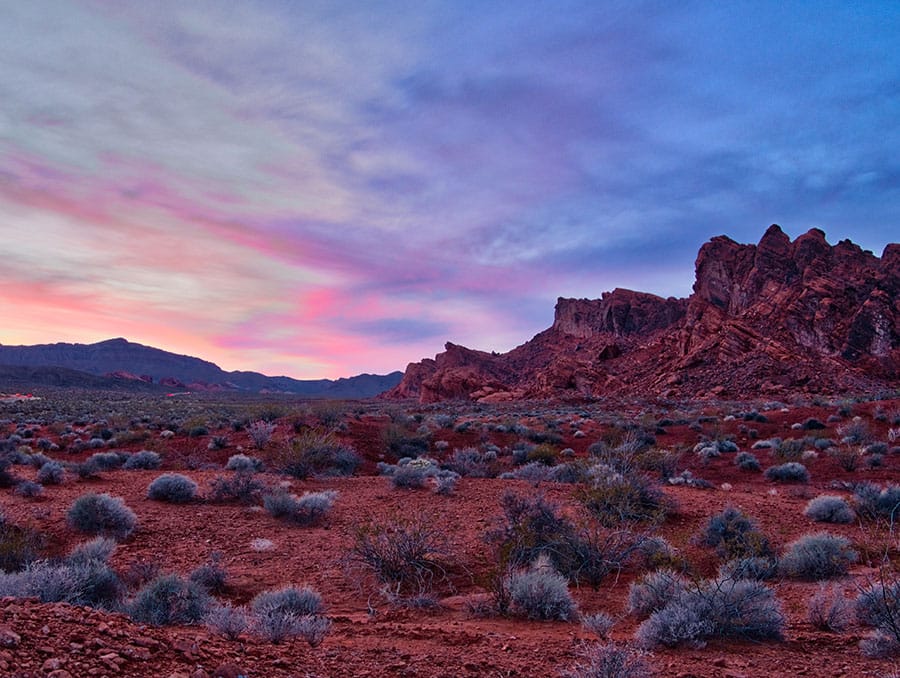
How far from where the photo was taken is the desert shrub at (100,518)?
9.27 m

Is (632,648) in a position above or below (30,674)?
below

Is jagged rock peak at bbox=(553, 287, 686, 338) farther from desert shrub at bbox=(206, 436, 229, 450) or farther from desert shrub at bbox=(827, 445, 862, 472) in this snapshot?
desert shrub at bbox=(206, 436, 229, 450)

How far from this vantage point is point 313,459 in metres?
15.6

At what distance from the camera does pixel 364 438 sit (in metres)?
23.6

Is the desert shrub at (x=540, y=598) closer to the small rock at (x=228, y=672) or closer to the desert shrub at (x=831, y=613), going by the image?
the desert shrub at (x=831, y=613)

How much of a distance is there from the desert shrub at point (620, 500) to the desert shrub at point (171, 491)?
7.81m

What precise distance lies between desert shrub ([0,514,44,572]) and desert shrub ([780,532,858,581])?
9.28 meters

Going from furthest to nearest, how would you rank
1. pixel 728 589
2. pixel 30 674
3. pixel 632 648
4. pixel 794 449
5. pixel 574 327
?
pixel 574 327 < pixel 794 449 < pixel 728 589 < pixel 632 648 < pixel 30 674

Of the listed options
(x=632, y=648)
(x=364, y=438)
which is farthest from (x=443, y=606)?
(x=364, y=438)

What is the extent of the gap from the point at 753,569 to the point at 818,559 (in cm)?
107

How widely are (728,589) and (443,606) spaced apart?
122 inches

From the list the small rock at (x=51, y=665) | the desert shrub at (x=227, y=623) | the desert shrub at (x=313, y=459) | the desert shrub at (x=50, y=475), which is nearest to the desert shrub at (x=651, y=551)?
the desert shrub at (x=227, y=623)

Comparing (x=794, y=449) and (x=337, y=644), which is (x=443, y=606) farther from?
(x=794, y=449)

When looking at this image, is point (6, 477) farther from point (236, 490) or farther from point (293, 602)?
point (293, 602)
